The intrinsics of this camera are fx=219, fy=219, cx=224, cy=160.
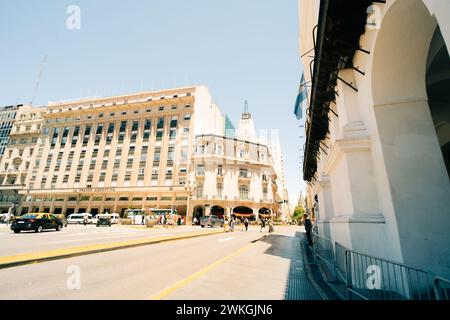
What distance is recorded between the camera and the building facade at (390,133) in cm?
393

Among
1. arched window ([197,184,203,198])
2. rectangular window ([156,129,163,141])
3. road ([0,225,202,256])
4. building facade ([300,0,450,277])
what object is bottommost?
road ([0,225,202,256])

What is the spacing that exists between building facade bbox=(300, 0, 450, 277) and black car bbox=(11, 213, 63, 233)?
20.5 m

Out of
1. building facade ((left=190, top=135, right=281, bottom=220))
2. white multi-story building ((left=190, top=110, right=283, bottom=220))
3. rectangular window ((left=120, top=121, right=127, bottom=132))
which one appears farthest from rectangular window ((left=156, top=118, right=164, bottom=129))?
building facade ((left=190, top=135, right=281, bottom=220))

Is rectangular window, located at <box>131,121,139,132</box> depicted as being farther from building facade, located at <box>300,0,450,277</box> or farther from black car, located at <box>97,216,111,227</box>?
building facade, located at <box>300,0,450,277</box>

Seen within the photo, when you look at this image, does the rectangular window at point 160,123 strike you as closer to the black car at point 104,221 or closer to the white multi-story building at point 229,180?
the white multi-story building at point 229,180

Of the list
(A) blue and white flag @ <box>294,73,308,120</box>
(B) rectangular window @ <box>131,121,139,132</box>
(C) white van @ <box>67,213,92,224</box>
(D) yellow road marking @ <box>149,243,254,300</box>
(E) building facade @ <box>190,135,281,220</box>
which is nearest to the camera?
(D) yellow road marking @ <box>149,243,254,300</box>

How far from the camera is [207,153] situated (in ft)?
149

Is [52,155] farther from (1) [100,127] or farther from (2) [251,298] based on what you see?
(2) [251,298]

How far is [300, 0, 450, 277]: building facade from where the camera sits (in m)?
3.93

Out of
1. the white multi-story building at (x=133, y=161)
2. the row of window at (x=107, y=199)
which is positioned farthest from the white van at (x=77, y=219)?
the row of window at (x=107, y=199)

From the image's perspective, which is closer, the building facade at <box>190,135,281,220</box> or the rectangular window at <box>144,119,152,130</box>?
the building facade at <box>190,135,281,220</box>

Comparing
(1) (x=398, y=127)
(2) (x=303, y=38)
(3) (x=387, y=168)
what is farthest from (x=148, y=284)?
(2) (x=303, y=38)

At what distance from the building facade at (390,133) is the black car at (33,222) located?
2047 centimetres

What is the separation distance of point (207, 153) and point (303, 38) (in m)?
33.7
